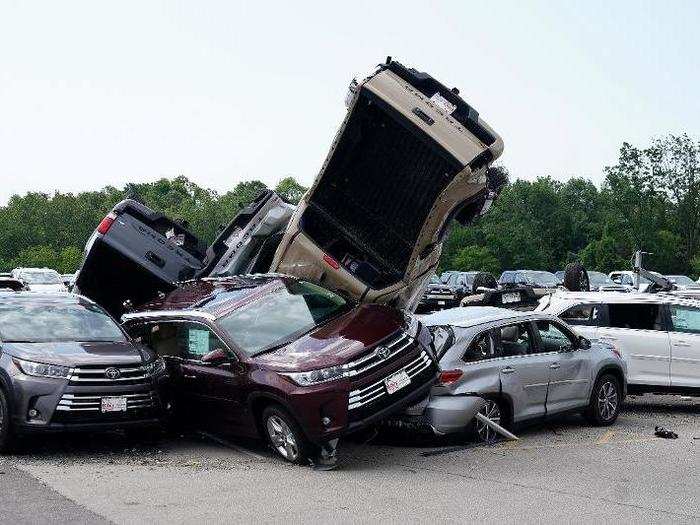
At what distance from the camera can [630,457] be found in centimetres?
946

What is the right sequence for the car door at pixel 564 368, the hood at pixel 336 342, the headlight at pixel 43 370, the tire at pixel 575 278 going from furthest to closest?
the tire at pixel 575 278 → the car door at pixel 564 368 → the headlight at pixel 43 370 → the hood at pixel 336 342

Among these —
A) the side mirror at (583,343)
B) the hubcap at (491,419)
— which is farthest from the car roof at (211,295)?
the side mirror at (583,343)

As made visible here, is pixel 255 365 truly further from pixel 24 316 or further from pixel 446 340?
pixel 24 316

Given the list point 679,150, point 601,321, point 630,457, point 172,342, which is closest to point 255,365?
point 172,342

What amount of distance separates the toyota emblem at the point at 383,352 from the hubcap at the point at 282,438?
1093 mm

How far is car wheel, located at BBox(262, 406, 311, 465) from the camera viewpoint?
880cm

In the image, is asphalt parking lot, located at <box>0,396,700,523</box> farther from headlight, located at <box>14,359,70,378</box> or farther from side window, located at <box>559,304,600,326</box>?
side window, located at <box>559,304,600,326</box>

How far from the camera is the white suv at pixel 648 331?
12516 millimetres

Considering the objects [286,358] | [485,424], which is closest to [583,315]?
[485,424]

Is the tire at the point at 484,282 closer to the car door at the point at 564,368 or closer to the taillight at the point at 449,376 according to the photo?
the car door at the point at 564,368

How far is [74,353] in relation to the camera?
31.4 feet

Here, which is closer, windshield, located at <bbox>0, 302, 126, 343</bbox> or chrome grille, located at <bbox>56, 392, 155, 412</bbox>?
chrome grille, located at <bbox>56, 392, 155, 412</bbox>

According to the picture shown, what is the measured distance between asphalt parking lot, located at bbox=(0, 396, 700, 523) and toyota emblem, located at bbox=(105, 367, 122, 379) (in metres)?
0.80

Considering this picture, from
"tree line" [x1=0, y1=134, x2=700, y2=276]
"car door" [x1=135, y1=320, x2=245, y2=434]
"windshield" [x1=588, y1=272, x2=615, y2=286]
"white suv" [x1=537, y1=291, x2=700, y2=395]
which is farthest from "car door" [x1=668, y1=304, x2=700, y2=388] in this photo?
"tree line" [x1=0, y1=134, x2=700, y2=276]
